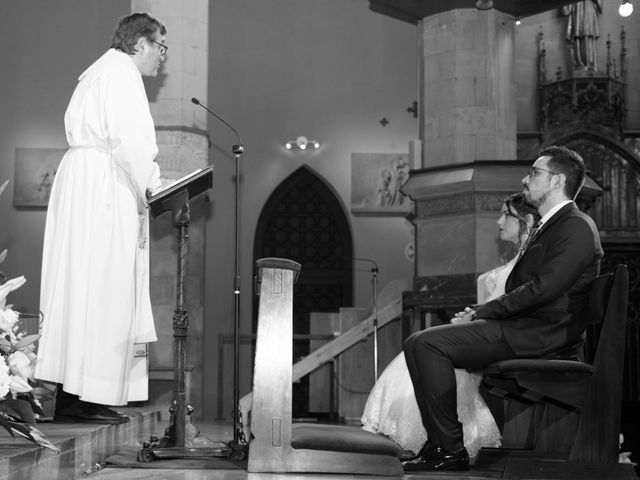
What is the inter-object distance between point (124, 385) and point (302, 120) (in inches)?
446

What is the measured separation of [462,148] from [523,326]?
6.19 meters

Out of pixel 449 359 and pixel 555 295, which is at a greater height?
pixel 555 295

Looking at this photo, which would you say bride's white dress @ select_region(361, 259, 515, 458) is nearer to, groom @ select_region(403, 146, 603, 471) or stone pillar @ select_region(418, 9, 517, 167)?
groom @ select_region(403, 146, 603, 471)

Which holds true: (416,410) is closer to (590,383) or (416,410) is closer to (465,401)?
(465,401)

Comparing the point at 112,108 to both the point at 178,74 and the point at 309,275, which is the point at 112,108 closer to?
the point at 178,74

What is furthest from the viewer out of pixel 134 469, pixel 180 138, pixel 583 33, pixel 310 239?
pixel 310 239

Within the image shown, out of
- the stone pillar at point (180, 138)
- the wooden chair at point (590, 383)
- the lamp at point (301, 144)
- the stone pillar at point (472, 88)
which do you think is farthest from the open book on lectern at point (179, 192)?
the lamp at point (301, 144)

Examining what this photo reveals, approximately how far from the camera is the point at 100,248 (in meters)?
5.59

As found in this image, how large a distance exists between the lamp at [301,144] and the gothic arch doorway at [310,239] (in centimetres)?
36

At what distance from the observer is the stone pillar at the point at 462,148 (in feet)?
33.4

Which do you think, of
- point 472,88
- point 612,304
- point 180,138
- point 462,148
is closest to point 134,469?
point 612,304

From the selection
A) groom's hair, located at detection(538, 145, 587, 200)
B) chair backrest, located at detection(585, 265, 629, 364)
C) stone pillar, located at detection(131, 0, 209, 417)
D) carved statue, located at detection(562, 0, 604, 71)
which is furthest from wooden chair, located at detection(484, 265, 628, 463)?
carved statue, located at detection(562, 0, 604, 71)

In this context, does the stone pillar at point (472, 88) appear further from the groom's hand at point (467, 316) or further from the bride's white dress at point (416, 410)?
the groom's hand at point (467, 316)

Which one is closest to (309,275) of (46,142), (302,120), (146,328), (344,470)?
(302,120)
